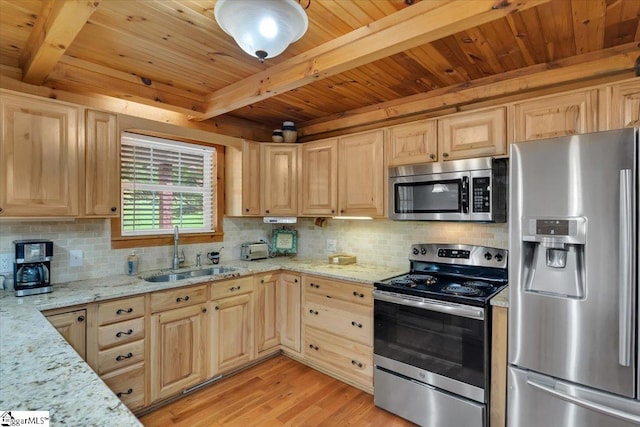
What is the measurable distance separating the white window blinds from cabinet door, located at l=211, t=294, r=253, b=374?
36.0 inches

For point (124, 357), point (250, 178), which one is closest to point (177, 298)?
point (124, 357)

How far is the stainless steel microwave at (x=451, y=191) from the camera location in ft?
7.61

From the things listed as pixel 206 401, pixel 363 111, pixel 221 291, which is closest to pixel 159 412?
pixel 206 401

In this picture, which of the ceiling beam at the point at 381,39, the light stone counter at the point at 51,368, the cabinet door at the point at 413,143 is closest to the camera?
the light stone counter at the point at 51,368

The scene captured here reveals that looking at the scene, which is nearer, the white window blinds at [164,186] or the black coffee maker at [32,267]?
the black coffee maker at [32,267]

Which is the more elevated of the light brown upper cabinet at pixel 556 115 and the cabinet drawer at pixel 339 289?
the light brown upper cabinet at pixel 556 115

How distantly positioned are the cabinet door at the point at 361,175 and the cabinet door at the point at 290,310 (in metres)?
0.85

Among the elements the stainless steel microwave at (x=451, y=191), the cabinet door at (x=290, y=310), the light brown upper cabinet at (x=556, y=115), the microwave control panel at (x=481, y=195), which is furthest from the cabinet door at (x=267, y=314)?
the light brown upper cabinet at (x=556, y=115)

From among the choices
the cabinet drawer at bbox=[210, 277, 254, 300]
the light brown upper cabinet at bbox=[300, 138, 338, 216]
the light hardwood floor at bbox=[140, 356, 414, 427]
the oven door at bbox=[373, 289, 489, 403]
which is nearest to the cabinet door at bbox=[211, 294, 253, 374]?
the cabinet drawer at bbox=[210, 277, 254, 300]

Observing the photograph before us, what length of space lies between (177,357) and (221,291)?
582 mm

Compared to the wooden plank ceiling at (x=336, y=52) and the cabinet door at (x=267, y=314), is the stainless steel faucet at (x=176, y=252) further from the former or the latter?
the wooden plank ceiling at (x=336, y=52)

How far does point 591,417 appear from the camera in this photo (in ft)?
5.48

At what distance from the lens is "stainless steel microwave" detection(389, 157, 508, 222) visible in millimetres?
2318

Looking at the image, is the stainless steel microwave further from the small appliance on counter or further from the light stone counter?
the light stone counter
